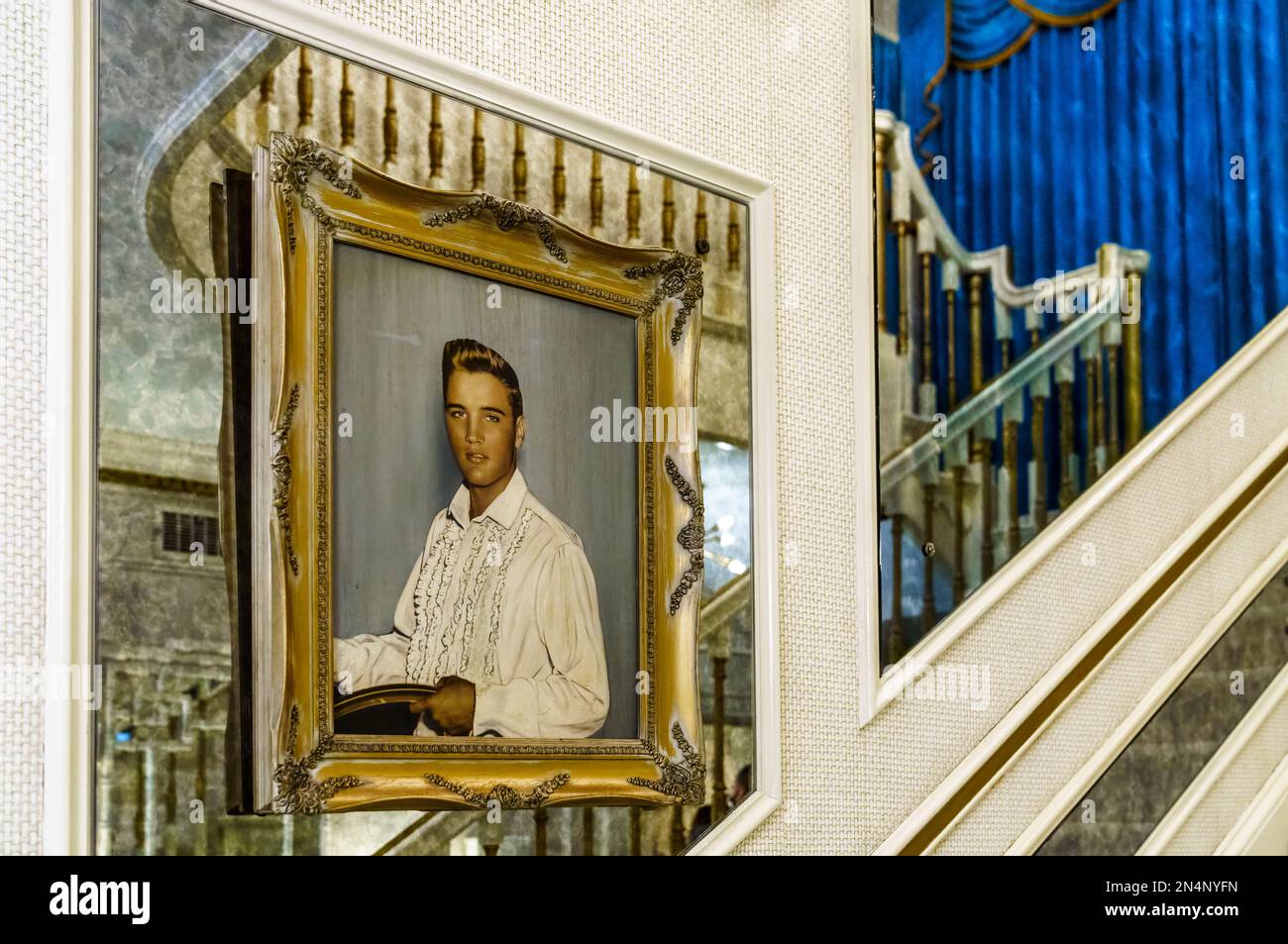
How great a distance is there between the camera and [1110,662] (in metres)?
3.73

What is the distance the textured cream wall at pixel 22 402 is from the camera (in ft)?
6.50

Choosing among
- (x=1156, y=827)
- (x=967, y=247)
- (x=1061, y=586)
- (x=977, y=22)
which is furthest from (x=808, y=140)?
(x=1156, y=827)

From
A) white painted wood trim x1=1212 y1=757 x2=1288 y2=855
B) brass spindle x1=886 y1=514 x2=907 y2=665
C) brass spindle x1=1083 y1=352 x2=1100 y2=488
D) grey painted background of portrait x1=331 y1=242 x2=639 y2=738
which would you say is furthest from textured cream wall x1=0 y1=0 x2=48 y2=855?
white painted wood trim x1=1212 y1=757 x2=1288 y2=855

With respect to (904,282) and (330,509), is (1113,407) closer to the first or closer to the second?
(904,282)

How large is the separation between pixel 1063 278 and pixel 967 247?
0.39 meters

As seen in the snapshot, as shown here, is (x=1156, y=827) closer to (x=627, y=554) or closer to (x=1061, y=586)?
(x=1061, y=586)

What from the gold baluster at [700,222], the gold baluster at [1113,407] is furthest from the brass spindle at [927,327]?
the gold baluster at [700,222]

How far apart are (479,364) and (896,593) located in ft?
4.28

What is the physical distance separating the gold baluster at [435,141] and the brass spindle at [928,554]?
154 centimetres

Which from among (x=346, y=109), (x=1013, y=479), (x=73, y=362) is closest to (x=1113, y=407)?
(x=1013, y=479)

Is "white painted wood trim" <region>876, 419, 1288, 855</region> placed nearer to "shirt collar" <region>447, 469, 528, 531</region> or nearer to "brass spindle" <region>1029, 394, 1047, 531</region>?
"brass spindle" <region>1029, 394, 1047, 531</region>

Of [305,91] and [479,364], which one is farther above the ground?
[305,91]

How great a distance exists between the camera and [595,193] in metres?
2.82
